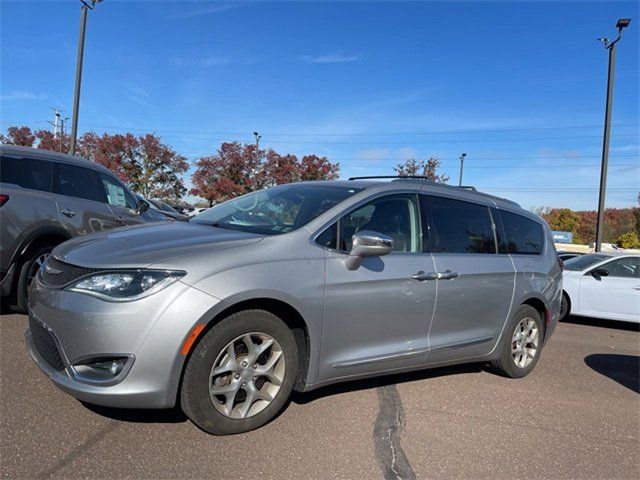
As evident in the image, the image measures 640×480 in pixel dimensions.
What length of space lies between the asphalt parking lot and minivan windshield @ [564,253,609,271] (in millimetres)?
4664

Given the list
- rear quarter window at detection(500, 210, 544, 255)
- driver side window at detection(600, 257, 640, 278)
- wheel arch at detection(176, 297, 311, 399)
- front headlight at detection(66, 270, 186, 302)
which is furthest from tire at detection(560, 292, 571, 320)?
front headlight at detection(66, 270, 186, 302)

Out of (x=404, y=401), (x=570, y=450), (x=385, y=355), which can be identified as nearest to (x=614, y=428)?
(x=570, y=450)

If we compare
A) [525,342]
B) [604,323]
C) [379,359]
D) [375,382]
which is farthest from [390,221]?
[604,323]

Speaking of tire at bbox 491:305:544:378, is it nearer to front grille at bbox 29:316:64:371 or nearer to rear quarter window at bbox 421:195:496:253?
rear quarter window at bbox 421:195:496:253

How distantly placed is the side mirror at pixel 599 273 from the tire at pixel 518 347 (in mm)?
4158

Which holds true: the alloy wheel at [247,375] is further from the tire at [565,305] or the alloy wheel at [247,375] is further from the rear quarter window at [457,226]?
the tire at [565,305]

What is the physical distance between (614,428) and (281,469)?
2805 millimetres

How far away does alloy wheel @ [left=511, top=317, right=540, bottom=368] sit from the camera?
4.92m

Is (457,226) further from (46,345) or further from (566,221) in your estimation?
(566,221)

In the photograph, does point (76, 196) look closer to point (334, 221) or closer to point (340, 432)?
point (334, 221)

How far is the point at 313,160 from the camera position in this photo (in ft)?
128

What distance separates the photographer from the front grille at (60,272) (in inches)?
117

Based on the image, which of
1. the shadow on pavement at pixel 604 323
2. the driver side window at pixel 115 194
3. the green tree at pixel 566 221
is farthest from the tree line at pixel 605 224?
the driver side window at pixel 115 194

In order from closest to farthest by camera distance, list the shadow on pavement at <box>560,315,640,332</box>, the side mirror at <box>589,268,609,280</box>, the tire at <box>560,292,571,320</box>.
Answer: the side mirror at <box>589,268,609,280</box>, the tire at <box>560,292,571,320</box>, the shadow on pavement at <box>560,315,640,332</box>
